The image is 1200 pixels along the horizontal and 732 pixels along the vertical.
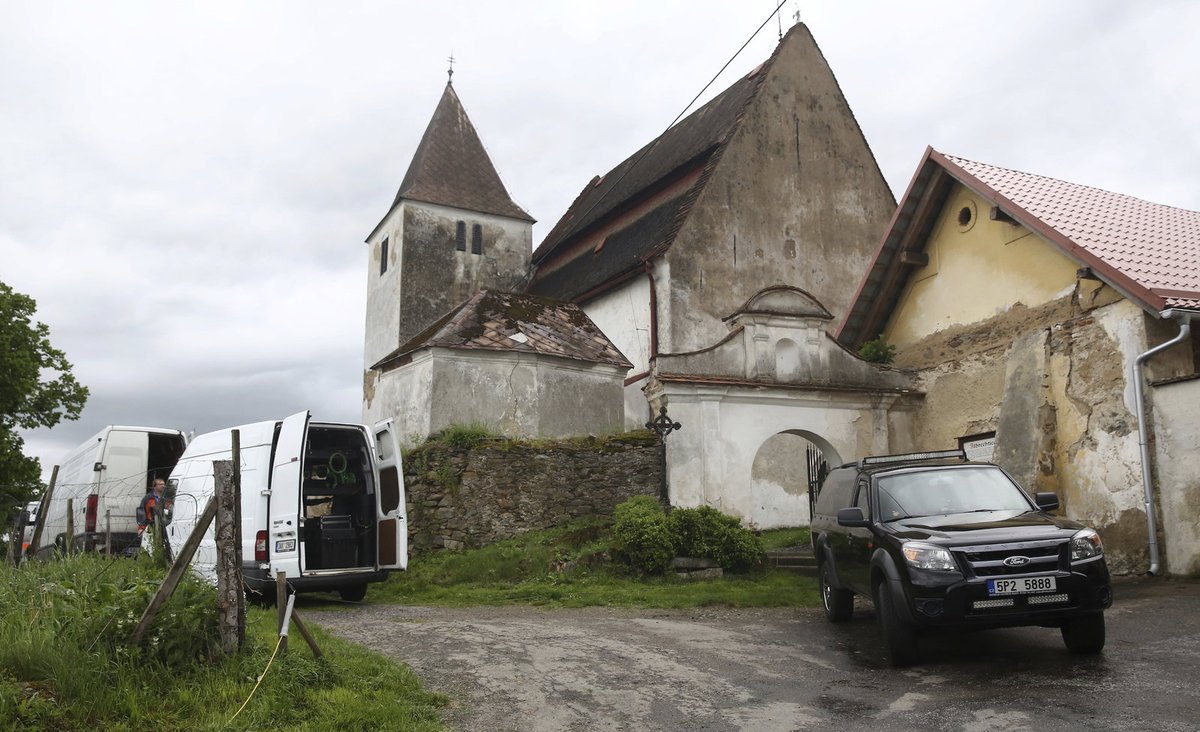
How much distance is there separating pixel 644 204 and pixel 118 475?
15.5 m

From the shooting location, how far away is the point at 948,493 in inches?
339

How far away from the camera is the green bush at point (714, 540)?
44.5 ft

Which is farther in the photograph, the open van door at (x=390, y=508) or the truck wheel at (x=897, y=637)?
the open van door at (x=390, y=508)

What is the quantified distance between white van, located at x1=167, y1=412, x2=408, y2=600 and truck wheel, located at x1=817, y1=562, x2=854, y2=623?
549cm

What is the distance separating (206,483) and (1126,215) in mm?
15665

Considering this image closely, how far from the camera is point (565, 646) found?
8344 mm

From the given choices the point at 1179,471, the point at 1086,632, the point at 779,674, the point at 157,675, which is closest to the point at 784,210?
the point at 1179,471

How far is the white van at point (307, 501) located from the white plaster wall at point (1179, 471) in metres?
10.4

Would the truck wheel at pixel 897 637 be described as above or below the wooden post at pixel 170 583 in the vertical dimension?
below

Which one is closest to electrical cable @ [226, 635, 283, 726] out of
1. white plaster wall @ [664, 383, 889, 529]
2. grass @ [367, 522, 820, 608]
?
grass @ [367, 522, 820, 608]

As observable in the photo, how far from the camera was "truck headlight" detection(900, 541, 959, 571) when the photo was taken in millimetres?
7234

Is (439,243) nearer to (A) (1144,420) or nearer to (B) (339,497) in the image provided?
(B) (339,497)

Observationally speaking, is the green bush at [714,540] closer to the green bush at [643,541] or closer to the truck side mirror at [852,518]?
the green bush at [643,541]

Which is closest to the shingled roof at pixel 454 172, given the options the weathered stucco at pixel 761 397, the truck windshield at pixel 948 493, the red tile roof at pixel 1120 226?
the weathered stucco at pixel 761 397
